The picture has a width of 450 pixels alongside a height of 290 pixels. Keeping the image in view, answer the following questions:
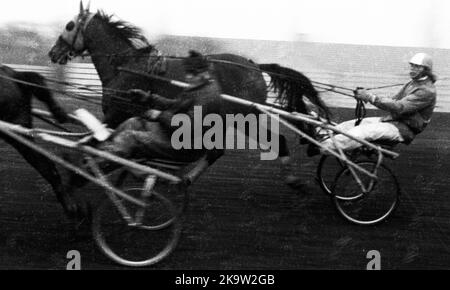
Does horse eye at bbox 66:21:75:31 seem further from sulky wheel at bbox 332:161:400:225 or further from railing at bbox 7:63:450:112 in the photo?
sulky wheel at bbox 332:161:400:225

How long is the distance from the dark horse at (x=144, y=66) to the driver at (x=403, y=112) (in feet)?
1.77

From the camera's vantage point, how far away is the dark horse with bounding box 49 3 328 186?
242 inches

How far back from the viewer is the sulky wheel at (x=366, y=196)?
5.76 meters

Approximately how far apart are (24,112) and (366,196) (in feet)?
9.23

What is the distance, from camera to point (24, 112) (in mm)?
5355

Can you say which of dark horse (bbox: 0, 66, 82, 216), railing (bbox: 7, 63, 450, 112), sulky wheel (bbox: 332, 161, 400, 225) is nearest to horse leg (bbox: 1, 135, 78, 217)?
dark horse (bbox: 0, 66, 82, 216)

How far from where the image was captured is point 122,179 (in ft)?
17.7

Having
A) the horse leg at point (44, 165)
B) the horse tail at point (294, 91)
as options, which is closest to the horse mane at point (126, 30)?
the horse tail at point (294, 91)

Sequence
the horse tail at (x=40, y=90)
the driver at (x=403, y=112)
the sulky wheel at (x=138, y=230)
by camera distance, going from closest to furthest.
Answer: the sulky wheel at (x=138, y=230) → the horse tail at (x=40, y=90) → the driver at (x=403, y=112)

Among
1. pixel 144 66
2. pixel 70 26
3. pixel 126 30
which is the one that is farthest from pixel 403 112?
pixel 70 26

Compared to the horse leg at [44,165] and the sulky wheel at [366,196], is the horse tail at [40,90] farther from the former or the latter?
the sulky wheel at [366,196]

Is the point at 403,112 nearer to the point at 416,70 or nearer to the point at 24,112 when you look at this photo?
the point at 416,70
